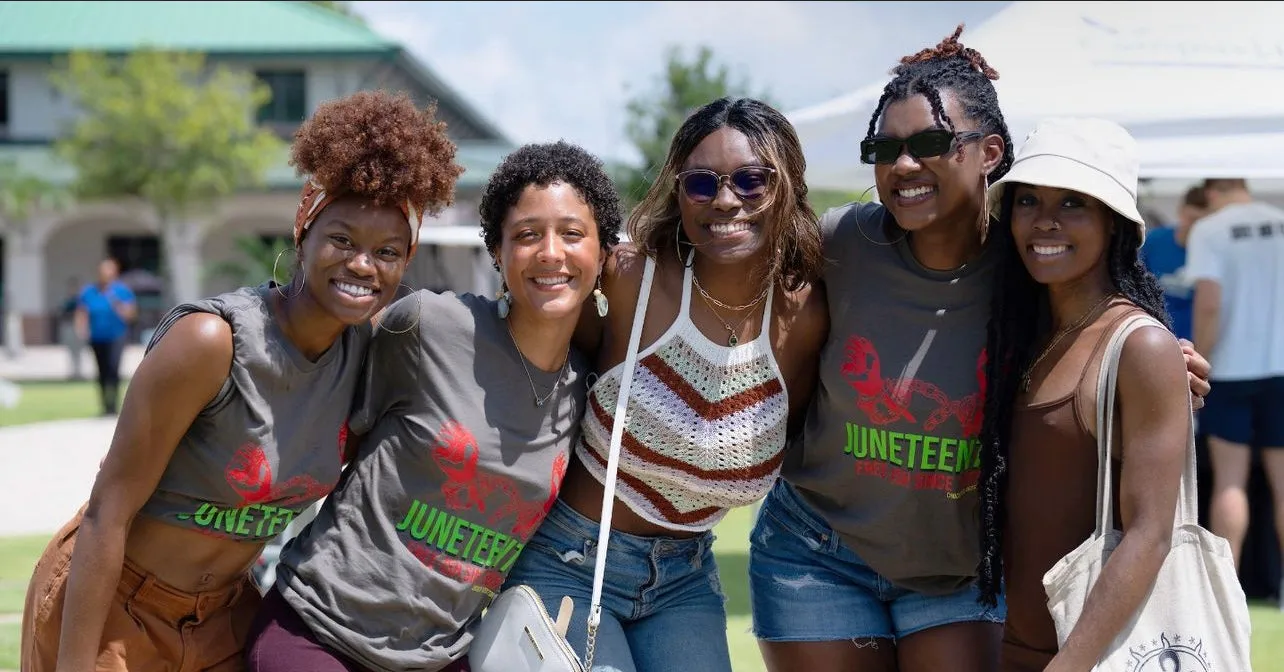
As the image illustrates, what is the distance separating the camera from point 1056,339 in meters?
2.97

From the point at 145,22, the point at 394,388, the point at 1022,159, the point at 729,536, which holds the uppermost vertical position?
the point at 145,22

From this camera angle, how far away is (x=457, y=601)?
3088mm

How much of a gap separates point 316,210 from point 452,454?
2.30ft

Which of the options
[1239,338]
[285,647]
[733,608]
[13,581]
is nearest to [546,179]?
[285,647]

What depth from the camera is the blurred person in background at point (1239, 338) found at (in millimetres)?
6605

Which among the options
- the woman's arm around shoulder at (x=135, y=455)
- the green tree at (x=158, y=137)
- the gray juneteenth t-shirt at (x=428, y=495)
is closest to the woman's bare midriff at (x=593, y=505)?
the gray juneteenth t-shirt at (x=428, y=495)

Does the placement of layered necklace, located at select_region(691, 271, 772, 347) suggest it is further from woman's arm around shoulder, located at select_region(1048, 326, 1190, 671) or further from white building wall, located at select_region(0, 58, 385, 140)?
white building wall, located at select_region(0, 58, 385, 140)

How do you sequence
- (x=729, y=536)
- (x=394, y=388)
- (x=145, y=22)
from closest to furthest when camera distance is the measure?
(x=394, y=388), (x=729, y=536), (x=145, y=22)

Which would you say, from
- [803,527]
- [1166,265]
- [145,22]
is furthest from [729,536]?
[145,22]

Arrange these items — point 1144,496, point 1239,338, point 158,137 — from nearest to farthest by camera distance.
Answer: point 1144,496, point 1239,338, point 158,137

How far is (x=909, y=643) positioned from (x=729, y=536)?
5.58 metres

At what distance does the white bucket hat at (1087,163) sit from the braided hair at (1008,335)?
0.09 meters

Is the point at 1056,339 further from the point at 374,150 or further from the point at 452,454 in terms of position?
the point at 374,150

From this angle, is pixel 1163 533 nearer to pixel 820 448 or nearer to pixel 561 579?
pixel 820 448
